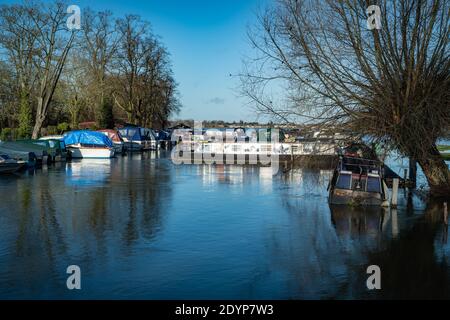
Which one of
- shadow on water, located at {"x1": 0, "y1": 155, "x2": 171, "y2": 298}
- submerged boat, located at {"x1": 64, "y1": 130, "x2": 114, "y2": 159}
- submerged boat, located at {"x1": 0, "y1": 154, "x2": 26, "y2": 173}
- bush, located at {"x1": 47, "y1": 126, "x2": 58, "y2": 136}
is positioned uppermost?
bush, located at {"x1": 47, "y1": 126, "x2": 58, "y2": 136}

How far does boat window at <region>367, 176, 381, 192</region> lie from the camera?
17.7 meters

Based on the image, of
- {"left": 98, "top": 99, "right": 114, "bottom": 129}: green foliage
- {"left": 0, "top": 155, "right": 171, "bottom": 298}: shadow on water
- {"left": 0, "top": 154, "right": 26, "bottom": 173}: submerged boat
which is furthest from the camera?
{"left": 98, "top": 99, "right": 114, "bottom": 129}: green foliage

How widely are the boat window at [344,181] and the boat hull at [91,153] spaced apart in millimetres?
26007

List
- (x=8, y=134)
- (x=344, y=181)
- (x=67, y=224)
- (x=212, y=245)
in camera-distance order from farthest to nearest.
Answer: (x=8, y=134), (x=344, y=181), (x=67, y=224), (x=212, y=245)

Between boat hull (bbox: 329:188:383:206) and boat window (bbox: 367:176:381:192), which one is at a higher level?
boat window (bbox: 367:176:381:192)

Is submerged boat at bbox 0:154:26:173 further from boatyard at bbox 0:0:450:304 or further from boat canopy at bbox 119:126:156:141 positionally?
boat canopy at bbox 119:126:156:141

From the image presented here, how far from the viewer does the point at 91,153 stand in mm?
40844

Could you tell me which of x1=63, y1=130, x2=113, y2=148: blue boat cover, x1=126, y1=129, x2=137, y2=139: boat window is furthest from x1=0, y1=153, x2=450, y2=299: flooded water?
x1=126, y1=129, x2=137, y2=139: boat window

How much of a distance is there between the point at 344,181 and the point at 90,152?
1057 inches

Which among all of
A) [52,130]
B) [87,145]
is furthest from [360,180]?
[52,130]

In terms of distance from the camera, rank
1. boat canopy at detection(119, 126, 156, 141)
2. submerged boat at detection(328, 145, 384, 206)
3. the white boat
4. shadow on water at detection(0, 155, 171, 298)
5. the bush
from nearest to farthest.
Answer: shadow on water at detection(0, 155, 171, 298) → submerged boat at detection(328, 145, 384, 206) → the white boat → boat canopy at detection(119, 126, 156, 141) → the bush

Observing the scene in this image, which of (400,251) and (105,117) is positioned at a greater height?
(105,117)

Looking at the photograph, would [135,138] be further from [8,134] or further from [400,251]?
[400,251]
